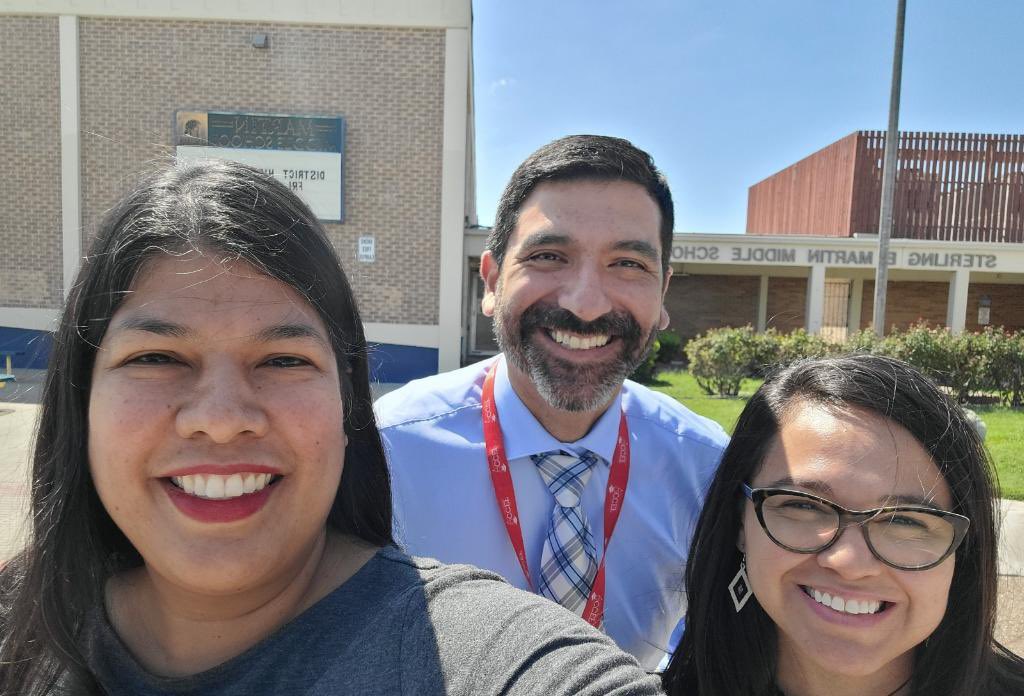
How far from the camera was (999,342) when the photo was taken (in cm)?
1110

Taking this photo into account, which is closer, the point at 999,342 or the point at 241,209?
the point at 241,209

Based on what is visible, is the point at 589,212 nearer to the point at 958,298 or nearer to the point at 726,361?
the point at 726,361

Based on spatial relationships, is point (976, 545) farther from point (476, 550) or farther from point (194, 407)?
Answer: point (194, 407)

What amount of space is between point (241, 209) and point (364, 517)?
71cm

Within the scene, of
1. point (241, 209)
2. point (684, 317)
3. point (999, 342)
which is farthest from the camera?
point (684, 317)

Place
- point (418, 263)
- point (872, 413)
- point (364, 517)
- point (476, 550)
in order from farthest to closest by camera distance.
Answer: point (418, 263) → point (476, 550) → point (872, 413) → point (364, 517)

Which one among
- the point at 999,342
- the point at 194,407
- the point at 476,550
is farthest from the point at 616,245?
the point at 999,342

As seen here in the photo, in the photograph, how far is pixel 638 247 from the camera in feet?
7.22

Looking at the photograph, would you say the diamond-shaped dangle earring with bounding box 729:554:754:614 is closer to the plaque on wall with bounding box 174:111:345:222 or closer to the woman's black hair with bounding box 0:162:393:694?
the woman's black hair with bounding box 0:162:393:694

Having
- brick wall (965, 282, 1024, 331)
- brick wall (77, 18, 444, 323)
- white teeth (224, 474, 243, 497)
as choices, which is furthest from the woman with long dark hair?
brick wall (965, 282, 1024, 331)

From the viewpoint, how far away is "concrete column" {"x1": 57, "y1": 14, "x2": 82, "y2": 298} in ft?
49.1

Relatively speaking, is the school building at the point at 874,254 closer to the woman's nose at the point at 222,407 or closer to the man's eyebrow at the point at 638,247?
the man's eyebrow at the point at 638,247

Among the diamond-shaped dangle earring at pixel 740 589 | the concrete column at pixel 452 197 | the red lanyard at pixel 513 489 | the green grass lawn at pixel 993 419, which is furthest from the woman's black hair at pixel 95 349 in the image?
the concrete column at pixel 452 197

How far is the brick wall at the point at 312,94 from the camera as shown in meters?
15.1
